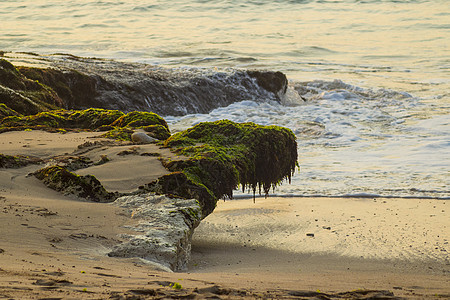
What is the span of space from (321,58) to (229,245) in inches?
746

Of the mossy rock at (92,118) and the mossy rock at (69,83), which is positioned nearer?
the mossy rock at (92,118)

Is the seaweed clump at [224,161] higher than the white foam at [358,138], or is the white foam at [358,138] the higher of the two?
the seaweed clump at [224,161]

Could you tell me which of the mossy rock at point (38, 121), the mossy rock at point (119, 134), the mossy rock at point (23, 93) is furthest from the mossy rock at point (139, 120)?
the mossy rock at point (23, 93)

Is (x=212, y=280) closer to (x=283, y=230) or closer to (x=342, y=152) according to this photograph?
(x=283, y=230)

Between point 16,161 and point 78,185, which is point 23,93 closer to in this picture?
point 16,161

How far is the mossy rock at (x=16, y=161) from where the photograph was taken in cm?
553

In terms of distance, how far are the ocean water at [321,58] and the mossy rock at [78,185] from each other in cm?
391

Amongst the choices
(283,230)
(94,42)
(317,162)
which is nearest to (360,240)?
(283,230)

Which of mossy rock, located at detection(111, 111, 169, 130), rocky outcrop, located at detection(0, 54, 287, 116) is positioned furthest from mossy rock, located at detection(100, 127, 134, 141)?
rocky outcrop, located at detection(0, 54, 287, 116)

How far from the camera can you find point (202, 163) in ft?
18.7

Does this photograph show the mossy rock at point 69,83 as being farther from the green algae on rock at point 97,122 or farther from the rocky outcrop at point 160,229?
the rocky outcrop at point 160,229

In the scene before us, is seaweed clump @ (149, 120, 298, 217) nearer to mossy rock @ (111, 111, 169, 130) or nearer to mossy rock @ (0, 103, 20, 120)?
mossy rock @ (111, 111, 169, 130)

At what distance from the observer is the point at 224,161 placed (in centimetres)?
582

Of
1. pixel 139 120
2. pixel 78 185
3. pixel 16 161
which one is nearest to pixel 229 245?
pixel 78 185
